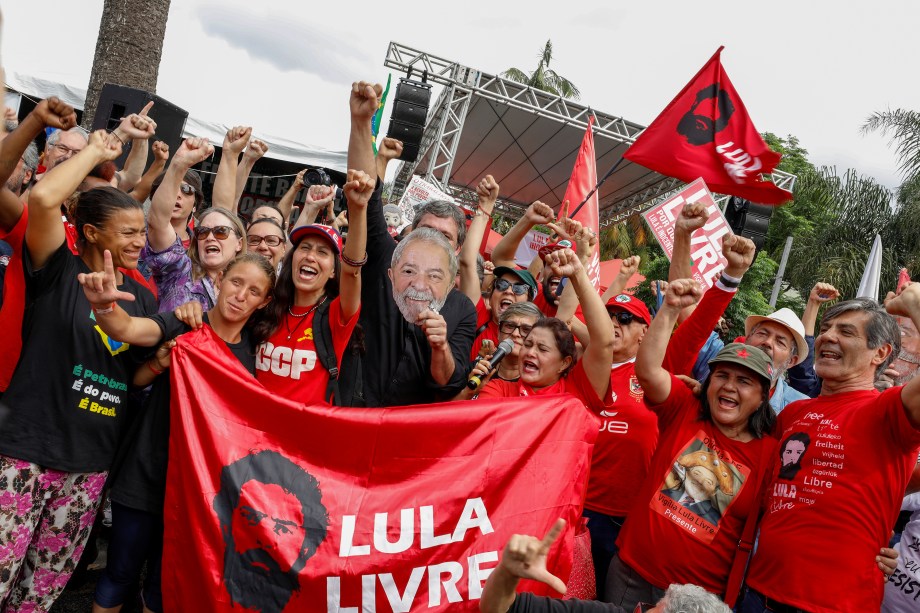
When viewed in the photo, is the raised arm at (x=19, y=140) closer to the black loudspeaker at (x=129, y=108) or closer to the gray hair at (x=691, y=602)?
the black loudspeaker at (x=129, y=108)

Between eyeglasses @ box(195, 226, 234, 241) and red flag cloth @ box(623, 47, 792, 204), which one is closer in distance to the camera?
eyeglasses @ box(195, 226, 234, 241)

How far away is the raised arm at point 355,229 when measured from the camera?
2699 mm

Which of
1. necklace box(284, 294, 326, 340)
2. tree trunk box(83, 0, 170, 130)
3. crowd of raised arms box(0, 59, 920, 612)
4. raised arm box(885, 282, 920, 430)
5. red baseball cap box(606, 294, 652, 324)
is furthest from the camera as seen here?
tree trunk box(83, 0, 170, 130)

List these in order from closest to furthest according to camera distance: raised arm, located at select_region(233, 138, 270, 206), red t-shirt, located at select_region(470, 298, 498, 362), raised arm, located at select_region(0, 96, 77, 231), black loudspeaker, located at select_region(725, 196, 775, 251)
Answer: raised arm, located at select_region(0, 96, 77, 231) → red t-shirt, located at select_region(470, 298, 498, 362) → raised arm, located at select_region(233, 138, 270, 206) → black loudspeaker, located at select_region(725, 196, 775, 251)

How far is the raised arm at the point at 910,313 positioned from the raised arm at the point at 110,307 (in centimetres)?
290

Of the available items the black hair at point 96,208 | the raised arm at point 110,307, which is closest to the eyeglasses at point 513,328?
the raised arm at point 110,307

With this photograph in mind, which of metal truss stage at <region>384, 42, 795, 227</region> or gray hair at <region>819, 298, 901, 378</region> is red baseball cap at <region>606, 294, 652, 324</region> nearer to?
gray hair at <region>819, 298, 901, 378</region>

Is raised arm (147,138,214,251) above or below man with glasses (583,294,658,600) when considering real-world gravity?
above

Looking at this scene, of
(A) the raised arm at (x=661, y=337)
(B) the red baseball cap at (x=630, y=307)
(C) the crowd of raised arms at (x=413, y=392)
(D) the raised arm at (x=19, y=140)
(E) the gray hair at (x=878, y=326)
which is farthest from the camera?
(B) the red baseball cap at (x=630, y=307)

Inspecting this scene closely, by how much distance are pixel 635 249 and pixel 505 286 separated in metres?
24.1

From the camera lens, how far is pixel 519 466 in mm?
2766

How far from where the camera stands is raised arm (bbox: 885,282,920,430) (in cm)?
242

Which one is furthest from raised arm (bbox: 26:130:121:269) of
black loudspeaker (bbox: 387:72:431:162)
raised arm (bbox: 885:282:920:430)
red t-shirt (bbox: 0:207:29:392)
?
black loudspeaker (bbox: 387:72:431:162)

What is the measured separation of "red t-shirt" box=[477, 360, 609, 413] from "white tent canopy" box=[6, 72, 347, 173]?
8.09 metres
